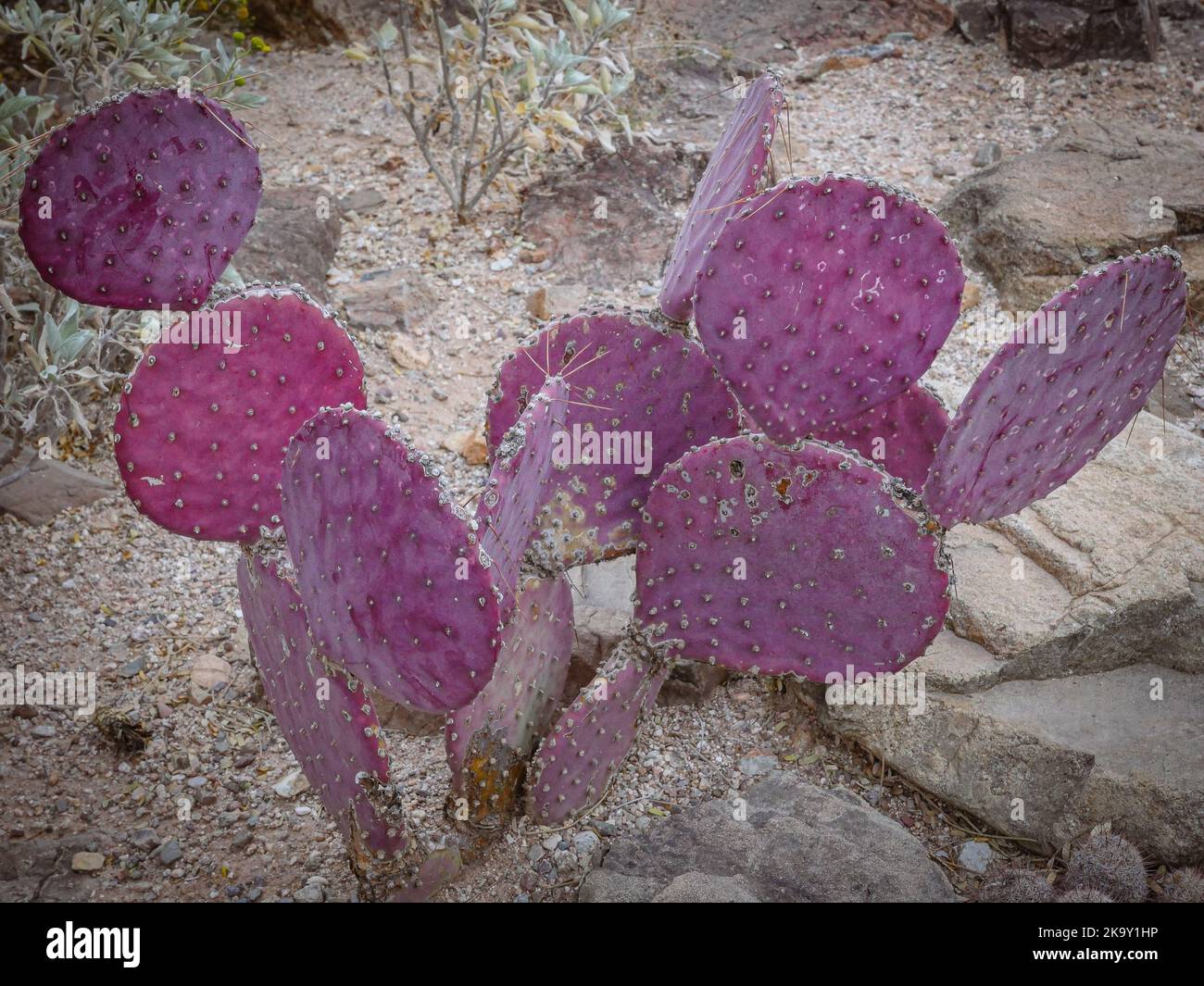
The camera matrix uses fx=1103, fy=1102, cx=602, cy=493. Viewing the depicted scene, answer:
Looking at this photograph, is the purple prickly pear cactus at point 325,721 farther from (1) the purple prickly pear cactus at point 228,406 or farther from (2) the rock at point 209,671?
(2) the rock at point 209,671

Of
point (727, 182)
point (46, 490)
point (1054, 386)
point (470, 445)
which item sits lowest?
point (46, 490)

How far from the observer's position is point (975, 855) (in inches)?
93.2

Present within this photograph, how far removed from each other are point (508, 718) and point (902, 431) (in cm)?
106

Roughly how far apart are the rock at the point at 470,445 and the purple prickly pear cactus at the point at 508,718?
107 centimetres

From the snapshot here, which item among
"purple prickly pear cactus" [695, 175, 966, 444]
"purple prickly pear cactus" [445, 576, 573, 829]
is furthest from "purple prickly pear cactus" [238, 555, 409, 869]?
"purple prickly pear cactus" [695, 175, 966, 444]

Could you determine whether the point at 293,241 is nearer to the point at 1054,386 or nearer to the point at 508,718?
the point at 508,718

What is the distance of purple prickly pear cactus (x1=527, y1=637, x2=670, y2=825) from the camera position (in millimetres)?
2260

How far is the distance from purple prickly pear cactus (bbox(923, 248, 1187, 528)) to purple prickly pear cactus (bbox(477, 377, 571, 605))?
71 centimetres

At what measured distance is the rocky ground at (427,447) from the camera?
7.64 ft

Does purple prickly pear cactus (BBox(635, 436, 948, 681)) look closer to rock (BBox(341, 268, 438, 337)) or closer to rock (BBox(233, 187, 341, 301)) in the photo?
rock (BBox(341, 268, 438, 337))

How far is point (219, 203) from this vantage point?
2.14 m

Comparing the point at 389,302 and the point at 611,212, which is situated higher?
the point at 611,212

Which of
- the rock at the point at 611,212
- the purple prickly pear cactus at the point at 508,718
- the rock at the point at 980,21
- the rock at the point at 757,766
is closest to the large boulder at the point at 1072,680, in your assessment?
the rock at the point at 757,766

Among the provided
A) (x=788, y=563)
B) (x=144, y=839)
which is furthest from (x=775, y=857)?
(x=144, y=839)
